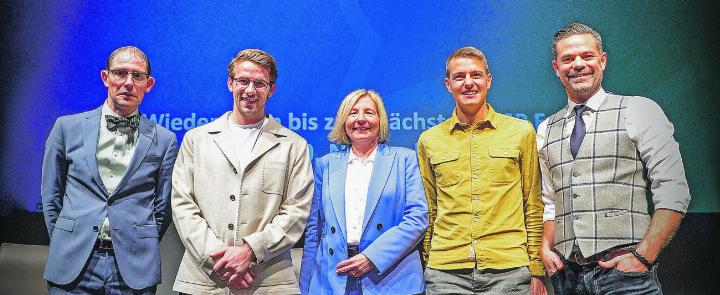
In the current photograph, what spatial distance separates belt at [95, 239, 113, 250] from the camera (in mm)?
3150

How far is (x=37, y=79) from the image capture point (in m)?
4.27

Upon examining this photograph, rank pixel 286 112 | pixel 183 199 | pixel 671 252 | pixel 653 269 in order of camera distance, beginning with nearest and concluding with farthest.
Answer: pixel 653 269 → pixel 183 199 → pixel 671 252 → pixel 286 112

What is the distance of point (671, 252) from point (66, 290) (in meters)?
3.40

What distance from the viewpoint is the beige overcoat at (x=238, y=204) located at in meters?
3.02

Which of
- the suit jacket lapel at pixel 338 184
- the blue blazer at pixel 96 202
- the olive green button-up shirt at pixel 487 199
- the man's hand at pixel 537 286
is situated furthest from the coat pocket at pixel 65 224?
the man's hand at pixel 537 286

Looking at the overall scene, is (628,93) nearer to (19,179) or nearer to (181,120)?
(181,120)

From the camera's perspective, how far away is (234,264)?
2955 mm

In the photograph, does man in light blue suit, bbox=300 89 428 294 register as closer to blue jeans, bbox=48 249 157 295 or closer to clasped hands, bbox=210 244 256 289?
clasped hands, bbox=210 244 256 289

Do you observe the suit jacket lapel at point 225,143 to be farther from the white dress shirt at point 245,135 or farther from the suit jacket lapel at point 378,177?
the suit jacket lapel at point 378,177

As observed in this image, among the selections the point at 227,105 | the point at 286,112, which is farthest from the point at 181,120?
the point at 286,112

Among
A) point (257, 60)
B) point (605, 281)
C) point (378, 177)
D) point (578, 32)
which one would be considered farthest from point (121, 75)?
point (605, 281)

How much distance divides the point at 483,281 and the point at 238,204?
4.13 feet

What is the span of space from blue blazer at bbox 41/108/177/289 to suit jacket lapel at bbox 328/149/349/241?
0.86 meters

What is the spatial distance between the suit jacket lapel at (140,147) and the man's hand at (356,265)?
1.16m
